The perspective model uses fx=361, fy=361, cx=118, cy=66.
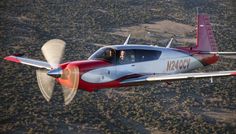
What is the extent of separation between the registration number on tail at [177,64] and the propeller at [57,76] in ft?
20.1

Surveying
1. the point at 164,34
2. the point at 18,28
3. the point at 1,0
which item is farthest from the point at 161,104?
the point at 1,0

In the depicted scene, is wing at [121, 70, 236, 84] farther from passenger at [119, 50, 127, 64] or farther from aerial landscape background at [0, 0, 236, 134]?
aerial landscape background at [0, 0, 236, 134]

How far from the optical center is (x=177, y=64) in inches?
837

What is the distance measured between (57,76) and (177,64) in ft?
25.3

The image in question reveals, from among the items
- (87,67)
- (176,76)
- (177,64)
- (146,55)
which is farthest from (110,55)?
(177,64)

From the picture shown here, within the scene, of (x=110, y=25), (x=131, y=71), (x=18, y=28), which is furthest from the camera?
(x=110, y=25)

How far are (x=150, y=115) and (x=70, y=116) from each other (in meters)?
5.11

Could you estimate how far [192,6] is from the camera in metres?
60.9

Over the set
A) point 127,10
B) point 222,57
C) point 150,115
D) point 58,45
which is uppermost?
point 127,10

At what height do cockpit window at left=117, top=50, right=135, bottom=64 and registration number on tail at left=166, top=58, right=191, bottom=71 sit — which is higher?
cockpit window at left=117, top=50, right=135, bottom=64

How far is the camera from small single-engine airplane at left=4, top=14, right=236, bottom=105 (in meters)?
17.2

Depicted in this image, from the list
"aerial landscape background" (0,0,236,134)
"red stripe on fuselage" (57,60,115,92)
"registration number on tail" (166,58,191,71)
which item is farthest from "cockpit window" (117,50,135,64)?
"aerial landscape background" (0,0,236,134)

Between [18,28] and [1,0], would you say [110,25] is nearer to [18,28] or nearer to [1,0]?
[18,28]

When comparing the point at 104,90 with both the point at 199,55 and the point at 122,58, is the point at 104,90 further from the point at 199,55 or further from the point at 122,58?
the point at 122,58
